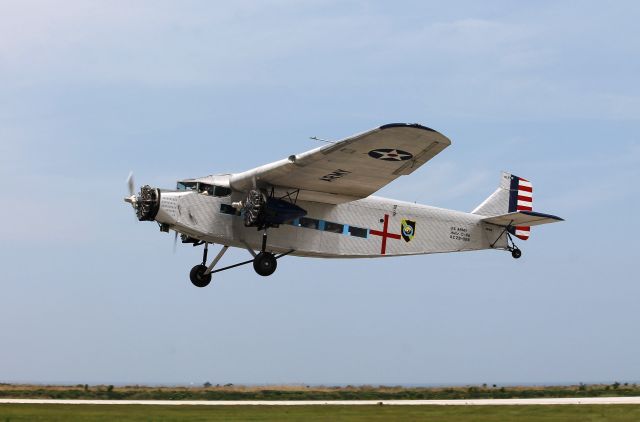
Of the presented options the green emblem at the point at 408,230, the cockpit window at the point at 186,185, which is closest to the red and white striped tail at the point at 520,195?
the green emblem at the point at 408,230

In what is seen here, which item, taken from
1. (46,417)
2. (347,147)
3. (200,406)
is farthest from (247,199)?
(46,417)

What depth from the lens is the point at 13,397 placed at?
115ft

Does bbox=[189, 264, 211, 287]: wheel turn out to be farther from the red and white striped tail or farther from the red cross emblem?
the red and white striped tail

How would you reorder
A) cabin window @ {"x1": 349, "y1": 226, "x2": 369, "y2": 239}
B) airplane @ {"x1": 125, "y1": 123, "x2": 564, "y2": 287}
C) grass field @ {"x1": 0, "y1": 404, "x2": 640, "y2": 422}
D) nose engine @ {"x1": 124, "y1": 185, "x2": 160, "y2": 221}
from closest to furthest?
1. grass field @ {"x1": 0, "y1": 404, "x2": 640, "y2": 422}
2. airplane @ {"x1": 125, "y1": 123, "x2": 564, "y2": 287}
3. nose engine @ {"x1": 124, "y1": 185, "x2": 160, "y2": 221}
4. cabin window @ {"x1": 349, "y1": 226, "x2": 369, "y2": 239}

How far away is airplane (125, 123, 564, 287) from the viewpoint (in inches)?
Answer: 1180

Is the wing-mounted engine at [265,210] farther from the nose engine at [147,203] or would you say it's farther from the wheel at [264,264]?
the nose engine at [147,203]

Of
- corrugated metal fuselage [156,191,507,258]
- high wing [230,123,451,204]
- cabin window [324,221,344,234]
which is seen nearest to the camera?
high wing [230,123,451,204]

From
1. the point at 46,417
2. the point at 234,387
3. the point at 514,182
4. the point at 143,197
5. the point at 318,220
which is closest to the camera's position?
the point at 46,417

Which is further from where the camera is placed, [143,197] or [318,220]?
[318,220]

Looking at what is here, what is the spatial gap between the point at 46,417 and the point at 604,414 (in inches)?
624


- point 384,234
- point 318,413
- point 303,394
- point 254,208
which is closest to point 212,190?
point 254,208

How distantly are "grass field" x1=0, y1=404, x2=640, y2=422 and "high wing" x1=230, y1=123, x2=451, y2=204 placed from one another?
805 centimetres

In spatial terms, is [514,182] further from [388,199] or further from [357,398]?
[357,398]

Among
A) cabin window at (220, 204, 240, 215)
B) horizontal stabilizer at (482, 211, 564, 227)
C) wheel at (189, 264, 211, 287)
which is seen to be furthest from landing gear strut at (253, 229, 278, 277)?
horizontal stabilizer at (482, 211, 564, 227)
